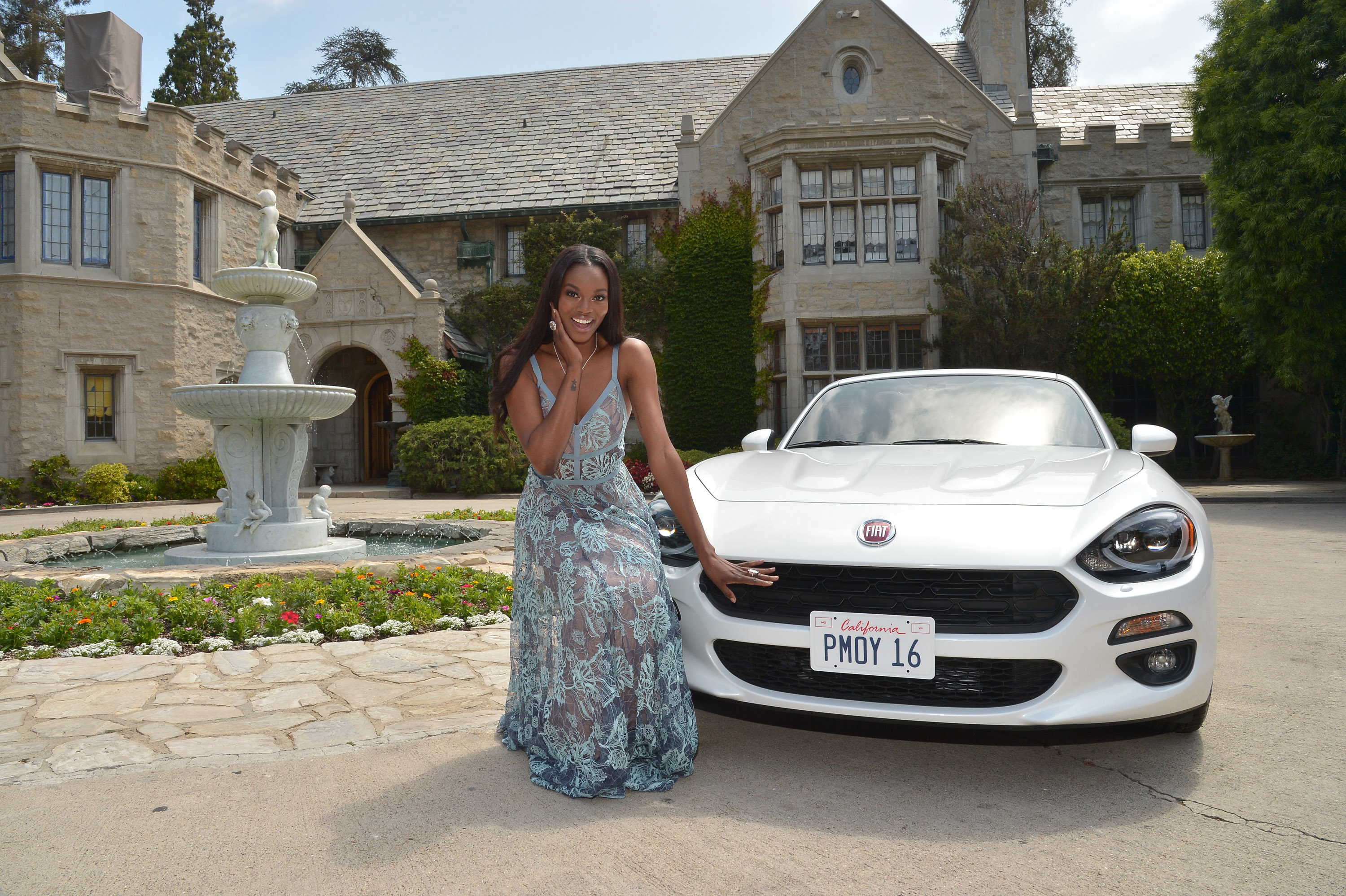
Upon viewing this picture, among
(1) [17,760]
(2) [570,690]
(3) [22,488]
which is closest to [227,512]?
(1) [17,760]

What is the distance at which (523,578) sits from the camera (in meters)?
2.88

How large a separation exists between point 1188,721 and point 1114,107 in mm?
23793

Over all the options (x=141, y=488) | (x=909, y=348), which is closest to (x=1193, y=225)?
(x=909, y=348)

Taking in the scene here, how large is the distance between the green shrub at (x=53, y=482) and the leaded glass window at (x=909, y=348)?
15.6 m

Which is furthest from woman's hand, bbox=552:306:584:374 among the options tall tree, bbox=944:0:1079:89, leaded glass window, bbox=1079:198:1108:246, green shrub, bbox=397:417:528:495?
tall tree, bbox=944:0:1079:89

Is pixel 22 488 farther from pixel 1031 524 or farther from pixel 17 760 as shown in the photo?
pixel 1031 524

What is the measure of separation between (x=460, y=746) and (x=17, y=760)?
1.49 m

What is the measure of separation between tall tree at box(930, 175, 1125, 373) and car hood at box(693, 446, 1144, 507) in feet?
42.1

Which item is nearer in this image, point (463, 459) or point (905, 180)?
point (463, 459)

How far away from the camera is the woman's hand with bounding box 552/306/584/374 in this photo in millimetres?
2711

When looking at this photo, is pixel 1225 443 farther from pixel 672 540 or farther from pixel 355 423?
pixel 355 423

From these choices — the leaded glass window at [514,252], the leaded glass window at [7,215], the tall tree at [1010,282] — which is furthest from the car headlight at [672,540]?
the leaded glass window at [7,215]

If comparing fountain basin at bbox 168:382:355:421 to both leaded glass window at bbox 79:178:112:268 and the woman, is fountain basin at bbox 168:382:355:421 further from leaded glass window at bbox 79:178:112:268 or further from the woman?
leaded glass window at bbox 79:178:112:268

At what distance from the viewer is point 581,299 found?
276cm
